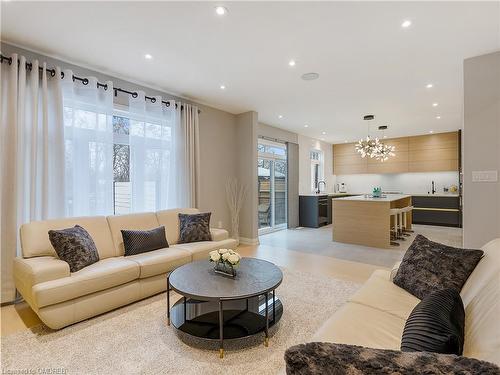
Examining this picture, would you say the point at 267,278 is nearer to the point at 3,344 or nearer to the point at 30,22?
the point at 3,344

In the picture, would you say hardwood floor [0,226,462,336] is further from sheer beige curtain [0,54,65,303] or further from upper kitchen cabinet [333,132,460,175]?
upper kitchen cabinet [333,132,460,175]

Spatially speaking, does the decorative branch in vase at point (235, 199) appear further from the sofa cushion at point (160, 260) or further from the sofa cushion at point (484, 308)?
the sofa cushion at point (484, 308)

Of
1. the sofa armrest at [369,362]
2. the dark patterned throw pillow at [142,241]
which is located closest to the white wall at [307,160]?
the dark patterned throw pillow at [142,241]

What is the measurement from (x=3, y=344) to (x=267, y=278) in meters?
2.14

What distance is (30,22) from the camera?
2477 millimetres

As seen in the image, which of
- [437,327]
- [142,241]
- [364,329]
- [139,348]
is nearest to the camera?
[437,327]

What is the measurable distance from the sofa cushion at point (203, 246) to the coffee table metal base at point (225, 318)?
0.81 metres

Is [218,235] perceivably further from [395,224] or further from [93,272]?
[395,224]

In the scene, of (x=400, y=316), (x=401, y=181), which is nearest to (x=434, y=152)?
(x=401, y=181)

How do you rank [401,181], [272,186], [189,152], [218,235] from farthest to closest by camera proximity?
1. [401,181]
2. [272,186]
3. [189,152]
4. [218,235]

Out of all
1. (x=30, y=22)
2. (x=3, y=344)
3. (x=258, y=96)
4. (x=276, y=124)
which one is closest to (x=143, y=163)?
(x=30, y=22)

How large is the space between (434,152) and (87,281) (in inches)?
351

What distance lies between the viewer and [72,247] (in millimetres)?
2549

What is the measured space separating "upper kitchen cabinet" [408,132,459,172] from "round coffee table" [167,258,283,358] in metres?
7.41
